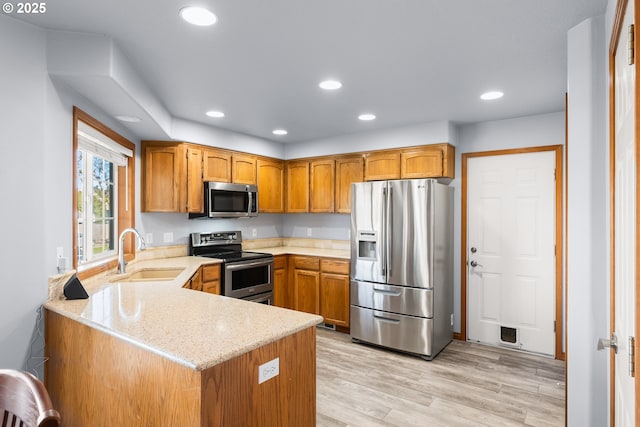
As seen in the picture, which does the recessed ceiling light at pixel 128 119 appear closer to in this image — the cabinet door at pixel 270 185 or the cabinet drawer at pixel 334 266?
the cabinet door at pixel 270 185

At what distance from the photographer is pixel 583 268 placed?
1856 millimetres

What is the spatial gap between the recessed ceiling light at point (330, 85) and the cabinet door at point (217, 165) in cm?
183

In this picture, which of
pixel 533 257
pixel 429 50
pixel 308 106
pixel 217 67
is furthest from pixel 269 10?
pixel 533 257

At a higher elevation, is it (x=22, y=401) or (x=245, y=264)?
(x=22, y=401)

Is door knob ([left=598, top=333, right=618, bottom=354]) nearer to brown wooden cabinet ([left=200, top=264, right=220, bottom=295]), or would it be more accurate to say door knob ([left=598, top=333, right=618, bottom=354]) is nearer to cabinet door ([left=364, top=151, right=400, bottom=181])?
cabinet door ([left=364, top=151, right=400, bottom=181])

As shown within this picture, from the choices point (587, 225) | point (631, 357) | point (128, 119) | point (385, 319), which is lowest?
point (385, 319)

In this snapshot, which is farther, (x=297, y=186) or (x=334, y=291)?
(x=297, y=186)

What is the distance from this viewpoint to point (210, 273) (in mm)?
3646

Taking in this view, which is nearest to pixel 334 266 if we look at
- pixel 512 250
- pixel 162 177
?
pixel 512 250

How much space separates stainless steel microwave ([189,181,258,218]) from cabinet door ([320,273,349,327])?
48.9 inches

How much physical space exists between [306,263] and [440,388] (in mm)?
2133

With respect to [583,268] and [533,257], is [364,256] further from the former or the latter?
[583,268]

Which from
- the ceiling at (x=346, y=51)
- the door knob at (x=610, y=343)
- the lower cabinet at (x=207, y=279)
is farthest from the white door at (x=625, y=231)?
the lower cabinet at (x=207, y=279)

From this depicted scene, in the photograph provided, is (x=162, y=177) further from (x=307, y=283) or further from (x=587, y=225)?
(x=587, y=225)
